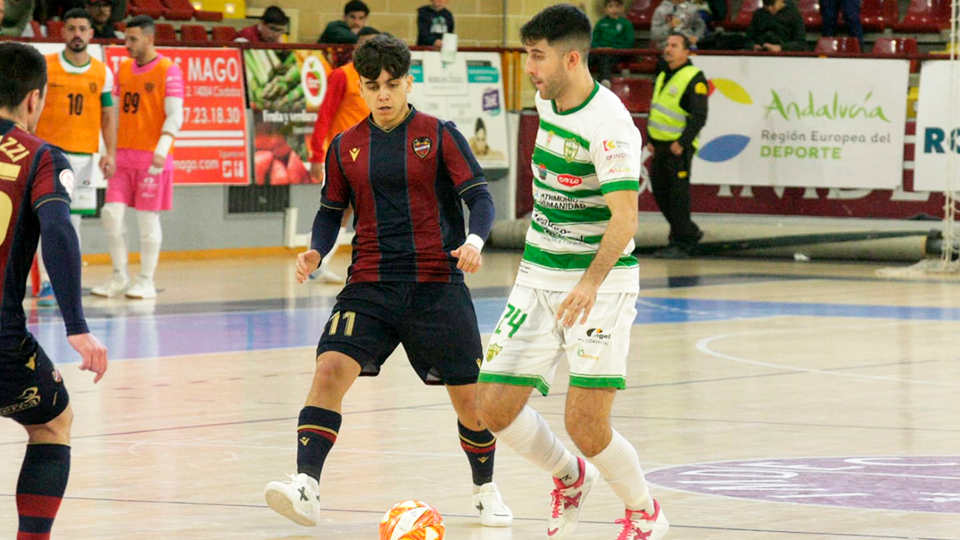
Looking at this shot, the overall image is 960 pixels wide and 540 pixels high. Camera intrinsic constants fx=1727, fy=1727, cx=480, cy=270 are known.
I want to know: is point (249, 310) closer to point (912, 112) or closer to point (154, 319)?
point (154, 319)

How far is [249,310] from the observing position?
13.8 metres

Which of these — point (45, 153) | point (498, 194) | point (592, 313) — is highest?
Answer: point (45, 153)

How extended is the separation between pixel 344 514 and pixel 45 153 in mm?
1997

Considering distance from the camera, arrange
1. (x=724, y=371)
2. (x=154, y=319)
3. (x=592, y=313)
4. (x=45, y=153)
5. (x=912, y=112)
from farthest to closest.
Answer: (x=912, y=112), (x=154, y=319), (x=724, y=371), (x=592, y=313), (x=45, y=153)

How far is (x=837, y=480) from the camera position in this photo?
6.99 meters

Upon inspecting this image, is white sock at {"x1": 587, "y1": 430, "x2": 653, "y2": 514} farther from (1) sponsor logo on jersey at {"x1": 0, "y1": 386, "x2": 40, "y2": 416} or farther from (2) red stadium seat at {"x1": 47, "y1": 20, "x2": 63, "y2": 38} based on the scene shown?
(2) red stadium seat at {"x1": 47, "y1": 20, "x2": 63, "y2": 38}

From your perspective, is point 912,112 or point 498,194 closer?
point 912,112

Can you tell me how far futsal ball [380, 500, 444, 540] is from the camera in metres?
5.53

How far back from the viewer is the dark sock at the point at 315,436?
6152 mm

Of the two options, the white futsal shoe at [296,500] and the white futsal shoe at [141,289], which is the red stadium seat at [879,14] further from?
the white futsal shoe at [296,500]

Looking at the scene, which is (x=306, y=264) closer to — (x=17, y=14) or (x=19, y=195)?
(x=19, y=195)

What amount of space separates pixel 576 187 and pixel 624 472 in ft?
3.11

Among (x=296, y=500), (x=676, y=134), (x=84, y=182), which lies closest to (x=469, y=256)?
(x=296, y=500)

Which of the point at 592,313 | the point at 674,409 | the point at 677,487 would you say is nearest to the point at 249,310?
the point at 674,409
